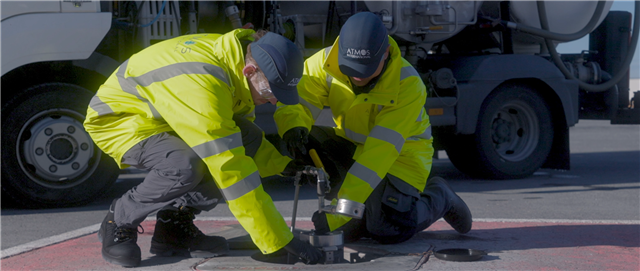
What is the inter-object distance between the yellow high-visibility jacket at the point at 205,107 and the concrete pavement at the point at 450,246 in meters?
0.47

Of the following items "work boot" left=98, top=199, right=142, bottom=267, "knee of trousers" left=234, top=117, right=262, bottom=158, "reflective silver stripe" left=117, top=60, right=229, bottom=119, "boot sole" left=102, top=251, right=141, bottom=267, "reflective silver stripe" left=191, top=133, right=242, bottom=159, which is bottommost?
"boot sole" left=102, top=251, right=141, bottom=267

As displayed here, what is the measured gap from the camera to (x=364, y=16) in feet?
12.3

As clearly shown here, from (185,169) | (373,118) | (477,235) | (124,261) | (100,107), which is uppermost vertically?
(100,107)

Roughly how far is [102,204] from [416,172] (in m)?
2.95

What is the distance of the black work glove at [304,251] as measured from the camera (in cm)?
324

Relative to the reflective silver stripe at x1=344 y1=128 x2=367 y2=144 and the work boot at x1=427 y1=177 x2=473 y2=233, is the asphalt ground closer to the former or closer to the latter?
the work boot at x1=427 y1=177 x2=473 y2=233

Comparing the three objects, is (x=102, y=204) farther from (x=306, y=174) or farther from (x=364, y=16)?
(x=364, y=16)

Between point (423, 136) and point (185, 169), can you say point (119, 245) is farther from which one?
point (423, 136)

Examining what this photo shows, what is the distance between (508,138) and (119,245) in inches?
195

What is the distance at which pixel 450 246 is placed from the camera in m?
3.94

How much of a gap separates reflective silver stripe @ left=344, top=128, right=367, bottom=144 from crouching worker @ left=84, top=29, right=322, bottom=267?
496mm

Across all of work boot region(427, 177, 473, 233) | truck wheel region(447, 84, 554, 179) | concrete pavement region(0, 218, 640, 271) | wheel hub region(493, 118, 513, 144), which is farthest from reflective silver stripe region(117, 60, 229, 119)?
wheel hub region(493, 118, 513, 144)

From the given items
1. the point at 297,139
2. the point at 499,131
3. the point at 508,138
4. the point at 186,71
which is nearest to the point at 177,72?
the point at 186,71

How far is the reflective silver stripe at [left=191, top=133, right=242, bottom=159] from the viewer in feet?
9.84
